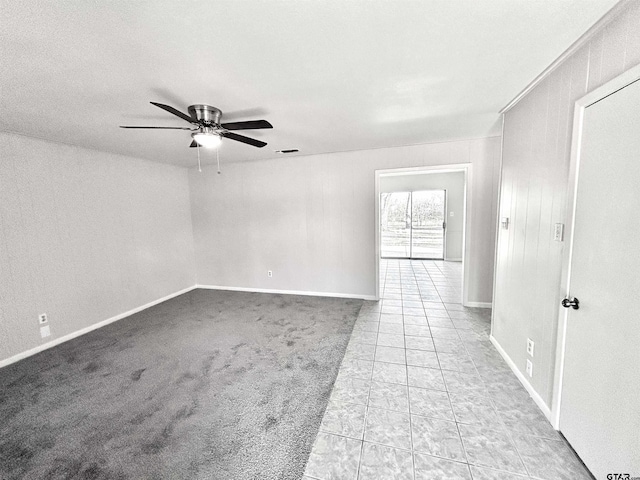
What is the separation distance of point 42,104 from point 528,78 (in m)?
3.74

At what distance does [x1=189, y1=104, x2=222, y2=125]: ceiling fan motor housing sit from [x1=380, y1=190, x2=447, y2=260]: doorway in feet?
18.3

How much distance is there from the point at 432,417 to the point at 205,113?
9.53 ft

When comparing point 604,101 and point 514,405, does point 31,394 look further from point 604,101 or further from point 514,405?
point 604,101

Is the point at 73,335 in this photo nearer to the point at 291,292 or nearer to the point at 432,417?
the point at 291,292

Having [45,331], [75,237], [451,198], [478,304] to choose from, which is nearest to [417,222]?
[451,198]

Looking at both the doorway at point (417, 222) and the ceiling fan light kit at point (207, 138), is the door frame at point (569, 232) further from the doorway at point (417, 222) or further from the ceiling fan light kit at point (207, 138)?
the doorway at point (417, 222)

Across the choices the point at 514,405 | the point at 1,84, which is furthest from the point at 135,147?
the point at 514,405

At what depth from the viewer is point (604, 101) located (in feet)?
4.17

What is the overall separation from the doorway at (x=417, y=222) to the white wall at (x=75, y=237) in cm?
537

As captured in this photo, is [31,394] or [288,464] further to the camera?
[31,394]

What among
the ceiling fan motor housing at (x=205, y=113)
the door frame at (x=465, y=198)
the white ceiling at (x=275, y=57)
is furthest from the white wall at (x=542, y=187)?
the ceiling fan motor housing at (x=205, y=113)

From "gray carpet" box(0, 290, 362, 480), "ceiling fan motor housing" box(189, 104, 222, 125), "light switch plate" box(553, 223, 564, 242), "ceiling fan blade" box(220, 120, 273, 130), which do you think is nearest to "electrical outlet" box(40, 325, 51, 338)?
"gray carpet" box(0, 290, 362, 480)

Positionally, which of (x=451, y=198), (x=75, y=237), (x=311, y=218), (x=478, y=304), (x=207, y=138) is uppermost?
(x=207, y=138)

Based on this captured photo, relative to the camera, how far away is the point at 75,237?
312cm
